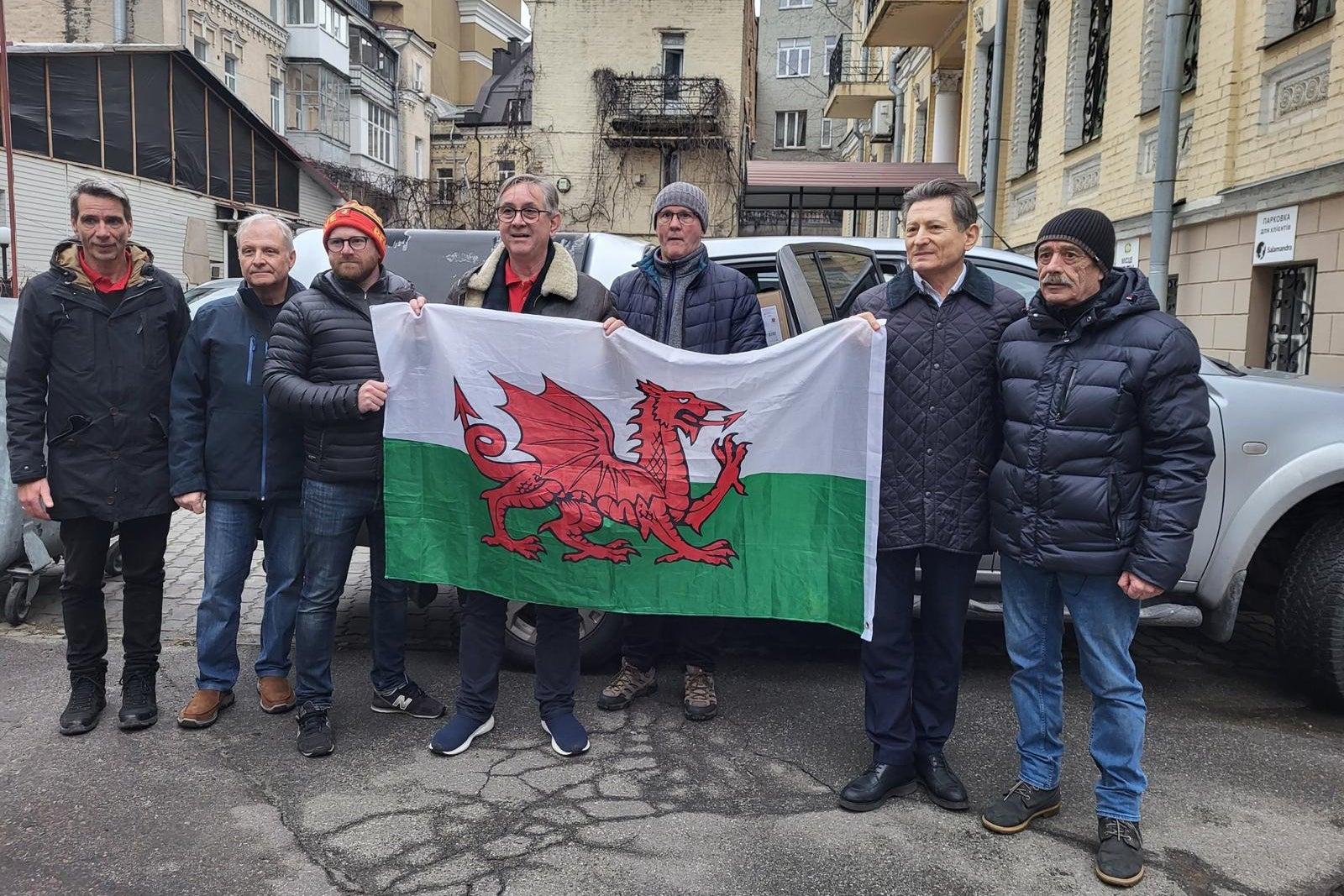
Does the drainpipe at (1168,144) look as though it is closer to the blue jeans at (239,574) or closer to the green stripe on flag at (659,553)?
the green stripe on flag at (659,553)

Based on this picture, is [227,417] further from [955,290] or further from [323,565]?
[955,290]

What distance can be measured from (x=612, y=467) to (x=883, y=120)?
2784cm

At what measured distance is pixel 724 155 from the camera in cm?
3416

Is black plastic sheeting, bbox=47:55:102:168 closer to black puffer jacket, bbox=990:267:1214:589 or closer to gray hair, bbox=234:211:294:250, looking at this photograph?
gray hair, bbox=234:211:294:250

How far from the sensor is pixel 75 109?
2302 centimetres

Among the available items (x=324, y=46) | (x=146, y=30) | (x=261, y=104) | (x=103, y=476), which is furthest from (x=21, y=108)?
(x=103, y=476)

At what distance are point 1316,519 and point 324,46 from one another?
1574 inches

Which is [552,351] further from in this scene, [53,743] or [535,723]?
[53,743]

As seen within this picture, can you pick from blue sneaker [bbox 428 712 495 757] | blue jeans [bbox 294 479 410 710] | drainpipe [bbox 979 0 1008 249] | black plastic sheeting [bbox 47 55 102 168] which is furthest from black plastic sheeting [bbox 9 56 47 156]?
blue sneaker [bbox 428 712 495 757]

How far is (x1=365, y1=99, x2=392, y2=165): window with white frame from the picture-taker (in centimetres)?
4044

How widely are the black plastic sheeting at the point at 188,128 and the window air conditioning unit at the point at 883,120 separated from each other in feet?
62.9

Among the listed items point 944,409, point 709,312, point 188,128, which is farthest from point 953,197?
point 188,128

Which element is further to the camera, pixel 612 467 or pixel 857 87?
pixel 857 87

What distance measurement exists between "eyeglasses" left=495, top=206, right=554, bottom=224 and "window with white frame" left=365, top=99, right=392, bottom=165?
129 ft
